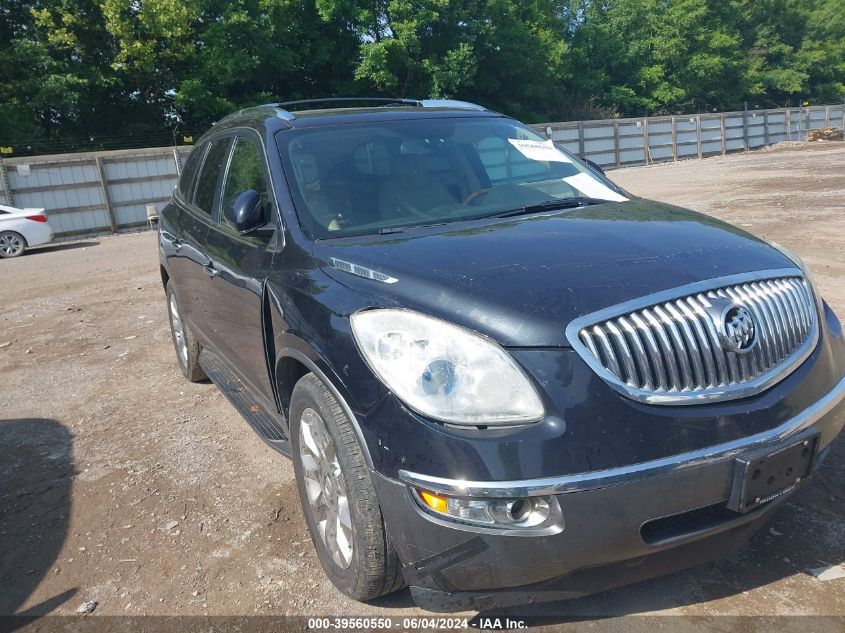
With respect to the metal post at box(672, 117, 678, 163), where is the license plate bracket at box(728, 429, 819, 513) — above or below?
above

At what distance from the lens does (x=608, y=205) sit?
10.6 ft

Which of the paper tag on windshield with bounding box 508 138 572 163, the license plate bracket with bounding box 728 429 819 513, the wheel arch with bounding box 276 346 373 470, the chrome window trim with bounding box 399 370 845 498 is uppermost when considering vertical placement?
the paper tag on windshield with bounding box 508 138 572 163

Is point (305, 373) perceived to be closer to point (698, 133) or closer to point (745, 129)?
point (698, 133)

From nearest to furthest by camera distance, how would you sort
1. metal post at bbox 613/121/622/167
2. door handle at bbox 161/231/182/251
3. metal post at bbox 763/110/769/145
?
door handle at bbox 161/231/182/251 < metal post at bbox 613/121/622/167 < metal post at bbox 763/110/769/145

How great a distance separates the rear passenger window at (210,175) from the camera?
4.21 meters

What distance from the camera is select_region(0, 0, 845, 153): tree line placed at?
2659cm

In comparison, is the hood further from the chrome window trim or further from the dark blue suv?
the chrome window trim

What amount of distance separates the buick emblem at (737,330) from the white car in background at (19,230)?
16000 mm

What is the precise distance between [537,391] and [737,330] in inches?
26.6

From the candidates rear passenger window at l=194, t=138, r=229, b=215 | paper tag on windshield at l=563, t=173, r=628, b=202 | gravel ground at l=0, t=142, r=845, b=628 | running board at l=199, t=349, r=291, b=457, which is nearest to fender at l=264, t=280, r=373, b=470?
running board at l=199, t=349, r=291, b=457

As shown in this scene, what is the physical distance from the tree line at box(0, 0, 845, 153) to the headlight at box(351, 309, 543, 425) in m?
27.7

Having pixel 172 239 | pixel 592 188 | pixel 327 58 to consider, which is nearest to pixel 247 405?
pixel 172 239

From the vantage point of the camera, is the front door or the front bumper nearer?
the front bumper

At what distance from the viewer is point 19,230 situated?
1509 centimetres
